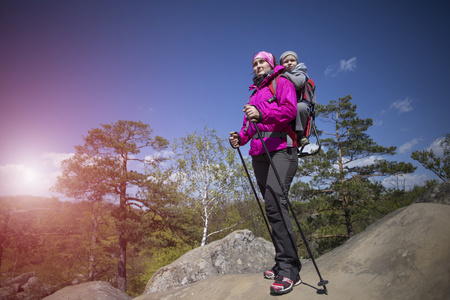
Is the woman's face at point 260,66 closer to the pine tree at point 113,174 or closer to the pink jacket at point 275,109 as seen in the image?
the pink jacket at point 275,109

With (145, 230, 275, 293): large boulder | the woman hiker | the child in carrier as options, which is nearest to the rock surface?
the woman hiker

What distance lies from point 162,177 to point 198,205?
338 centimetres

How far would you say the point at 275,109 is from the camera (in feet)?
7.02

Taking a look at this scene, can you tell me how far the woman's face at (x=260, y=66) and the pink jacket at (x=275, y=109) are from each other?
0.66 feet

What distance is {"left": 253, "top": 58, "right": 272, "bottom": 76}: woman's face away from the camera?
8.77ft

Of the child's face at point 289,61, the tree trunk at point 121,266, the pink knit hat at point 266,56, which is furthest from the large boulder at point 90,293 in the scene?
the tree trunk at point 121,266

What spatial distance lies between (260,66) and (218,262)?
16.4 feet

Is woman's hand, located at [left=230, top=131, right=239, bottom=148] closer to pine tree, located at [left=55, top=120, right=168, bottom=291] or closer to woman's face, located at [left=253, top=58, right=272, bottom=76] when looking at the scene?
woman's face, located at [left=253, top=58, right=272, bottom=76]

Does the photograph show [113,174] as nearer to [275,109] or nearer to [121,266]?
[121,266]

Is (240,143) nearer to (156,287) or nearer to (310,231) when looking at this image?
(156,287)

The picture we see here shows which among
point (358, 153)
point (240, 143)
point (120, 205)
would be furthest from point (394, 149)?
point (120, 205)

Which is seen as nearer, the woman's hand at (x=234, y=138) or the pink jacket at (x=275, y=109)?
the pink jacket at (x=275, y=109)

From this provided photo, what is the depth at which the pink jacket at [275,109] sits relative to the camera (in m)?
2.13

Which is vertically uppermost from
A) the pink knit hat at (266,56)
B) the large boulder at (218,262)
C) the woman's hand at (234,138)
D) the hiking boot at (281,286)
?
the pink knit hat at (266,56)
